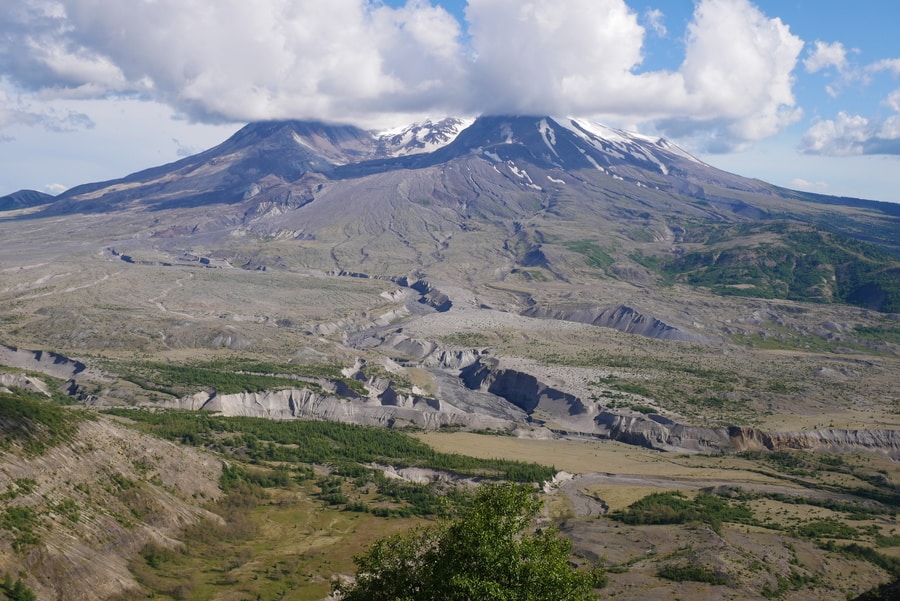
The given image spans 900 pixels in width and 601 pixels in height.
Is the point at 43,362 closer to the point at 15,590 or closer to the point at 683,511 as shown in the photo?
the point at 15,590

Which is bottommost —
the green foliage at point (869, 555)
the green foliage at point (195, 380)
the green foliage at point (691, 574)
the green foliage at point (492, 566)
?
the green foliage at point (869, 555)

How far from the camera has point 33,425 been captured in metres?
47.7

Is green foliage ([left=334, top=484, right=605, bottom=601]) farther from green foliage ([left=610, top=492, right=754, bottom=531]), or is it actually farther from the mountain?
green foliage ([left=610, top=492, right=754, bottom=531])

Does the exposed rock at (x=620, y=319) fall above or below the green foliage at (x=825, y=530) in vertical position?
above

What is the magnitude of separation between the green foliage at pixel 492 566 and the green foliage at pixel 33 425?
26.8 m

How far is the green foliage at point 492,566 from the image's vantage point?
85.4 feet

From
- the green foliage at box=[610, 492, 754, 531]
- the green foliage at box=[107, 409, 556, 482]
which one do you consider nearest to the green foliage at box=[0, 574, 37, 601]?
the green foliage at box=[107, 409, 556, 482]

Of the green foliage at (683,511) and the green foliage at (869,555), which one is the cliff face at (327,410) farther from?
the green foliage at (869,555)

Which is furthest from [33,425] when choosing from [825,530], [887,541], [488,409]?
[488,409]

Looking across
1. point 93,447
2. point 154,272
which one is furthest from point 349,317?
point 93,447

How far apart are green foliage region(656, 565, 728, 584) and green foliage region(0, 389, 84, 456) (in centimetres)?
3647

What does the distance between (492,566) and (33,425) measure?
3405 cm

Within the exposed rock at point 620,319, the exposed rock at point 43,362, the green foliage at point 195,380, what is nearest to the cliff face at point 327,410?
the green foliage at point 195,380

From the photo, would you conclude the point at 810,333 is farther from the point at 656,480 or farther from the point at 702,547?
the point at 702,547
